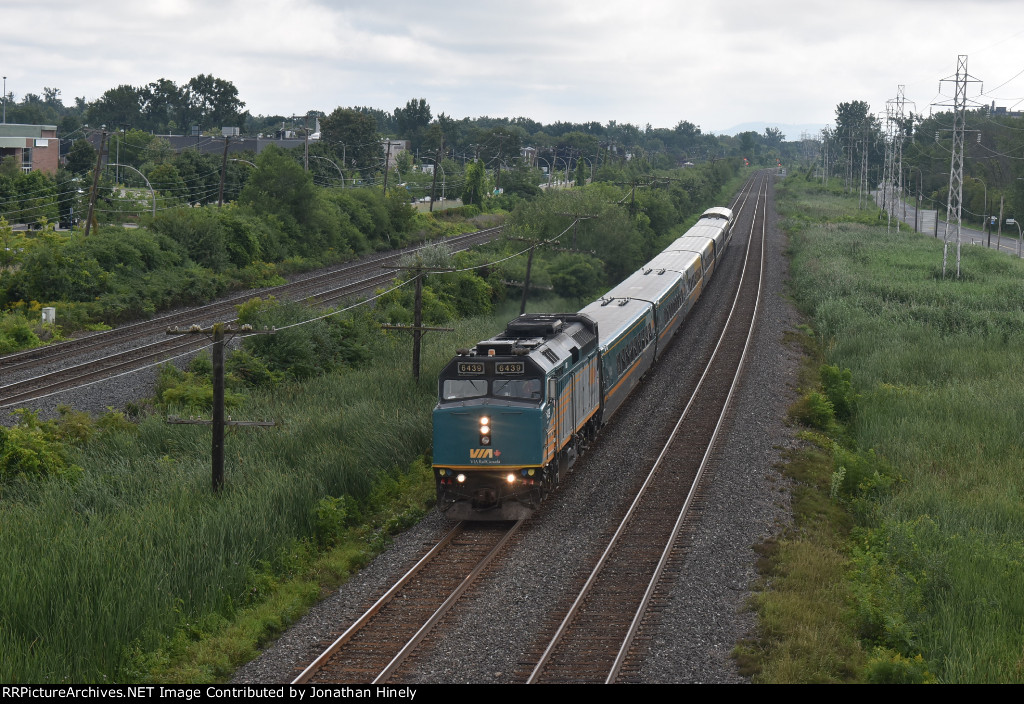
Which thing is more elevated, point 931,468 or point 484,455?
point 484,455

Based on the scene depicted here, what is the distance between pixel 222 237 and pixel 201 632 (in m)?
43.2

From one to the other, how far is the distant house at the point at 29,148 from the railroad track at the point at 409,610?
8556 cm

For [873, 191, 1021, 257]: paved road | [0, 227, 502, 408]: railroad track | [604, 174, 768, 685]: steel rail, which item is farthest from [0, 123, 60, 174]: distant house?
[873, 191, 1021, 257]: paved road

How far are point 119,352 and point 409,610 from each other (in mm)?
25701

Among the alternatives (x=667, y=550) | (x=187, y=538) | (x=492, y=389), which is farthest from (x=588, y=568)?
(x=187, y=538)

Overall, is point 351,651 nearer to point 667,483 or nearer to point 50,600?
point 50,600

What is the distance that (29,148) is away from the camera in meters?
92.3

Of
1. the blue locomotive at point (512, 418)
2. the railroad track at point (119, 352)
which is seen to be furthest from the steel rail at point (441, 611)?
the railroad track at point (119, 352)

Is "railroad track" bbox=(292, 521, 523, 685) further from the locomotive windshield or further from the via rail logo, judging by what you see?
the locomotive windshield

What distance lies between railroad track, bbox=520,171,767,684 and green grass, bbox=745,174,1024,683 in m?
2.43

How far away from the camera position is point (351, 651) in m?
14.6

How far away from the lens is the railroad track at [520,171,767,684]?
556 inches

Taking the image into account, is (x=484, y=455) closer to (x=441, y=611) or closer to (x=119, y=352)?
(x=441, y=611)

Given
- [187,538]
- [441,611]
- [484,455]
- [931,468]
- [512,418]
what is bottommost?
[441,611]
